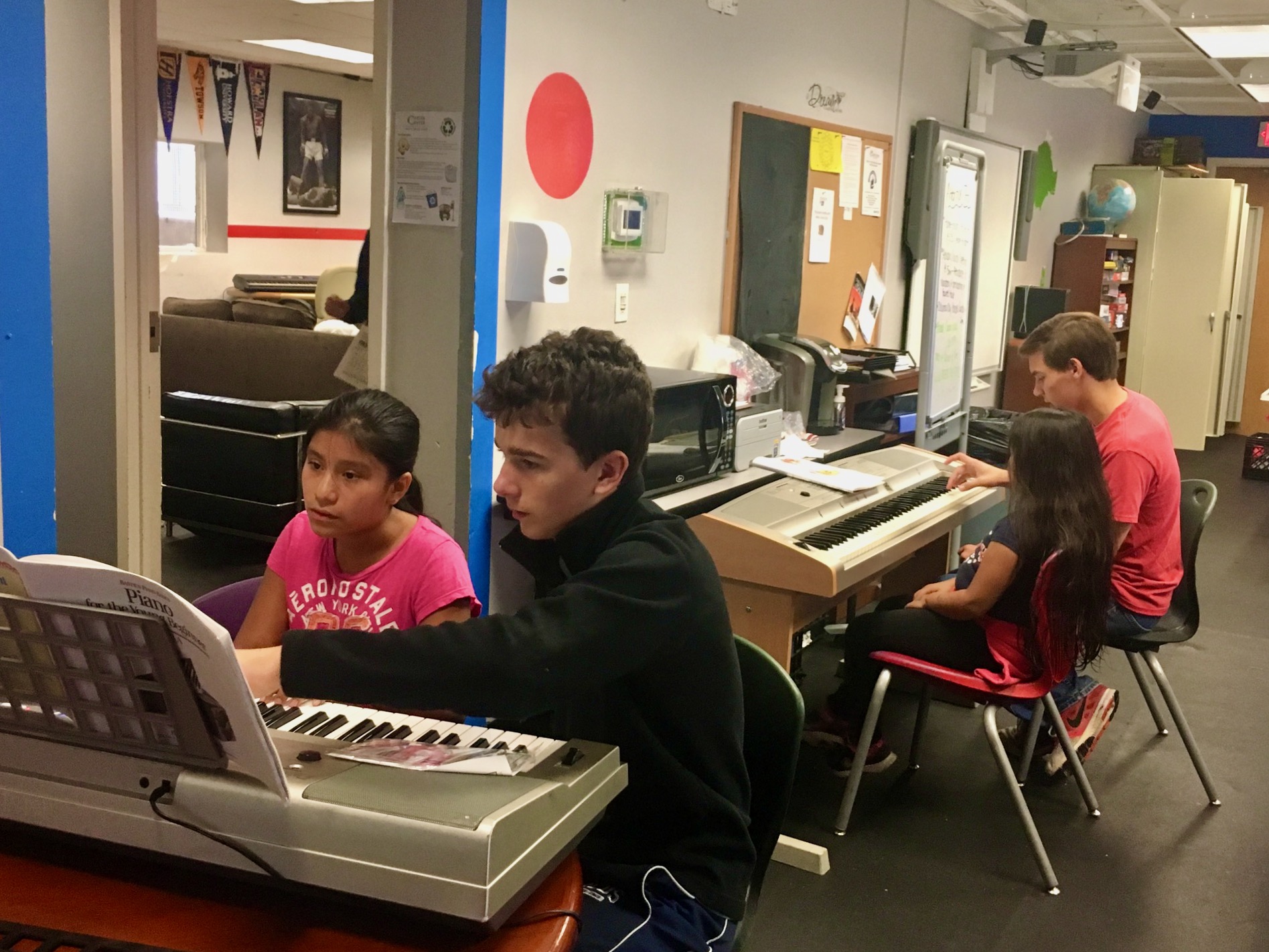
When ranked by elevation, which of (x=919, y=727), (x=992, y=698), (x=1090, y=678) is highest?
(x=992, y=698)

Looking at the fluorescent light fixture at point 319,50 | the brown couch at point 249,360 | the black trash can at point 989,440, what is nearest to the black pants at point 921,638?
the black trash can at point 989,440

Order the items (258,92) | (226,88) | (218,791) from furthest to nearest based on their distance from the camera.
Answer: (258,92), (226,88), (218,791)

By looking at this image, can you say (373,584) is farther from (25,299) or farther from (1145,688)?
(1145,688)

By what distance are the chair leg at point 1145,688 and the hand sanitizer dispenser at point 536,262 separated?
1.80 meters

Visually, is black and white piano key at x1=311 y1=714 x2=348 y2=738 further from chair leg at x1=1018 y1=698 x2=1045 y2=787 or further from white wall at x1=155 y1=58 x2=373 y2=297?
white wall at x1=155 y1=58 x2=373 y2=297

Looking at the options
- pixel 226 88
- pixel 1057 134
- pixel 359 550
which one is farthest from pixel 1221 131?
pixel 359 550

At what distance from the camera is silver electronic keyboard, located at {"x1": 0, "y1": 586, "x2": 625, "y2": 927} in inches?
39.9

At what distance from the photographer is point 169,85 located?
8383 mm

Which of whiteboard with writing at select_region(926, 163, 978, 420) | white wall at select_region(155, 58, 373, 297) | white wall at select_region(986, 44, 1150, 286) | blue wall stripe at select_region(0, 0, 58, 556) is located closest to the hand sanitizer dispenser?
blue wall stripe at select_region(0, 0, 58, 556)

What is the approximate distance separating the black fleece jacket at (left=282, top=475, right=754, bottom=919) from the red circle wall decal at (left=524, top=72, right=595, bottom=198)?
1809mm

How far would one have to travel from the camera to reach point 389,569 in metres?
1.92

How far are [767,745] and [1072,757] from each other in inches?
71.9

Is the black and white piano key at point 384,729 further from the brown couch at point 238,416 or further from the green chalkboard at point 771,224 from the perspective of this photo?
the brown couch at point 238,416

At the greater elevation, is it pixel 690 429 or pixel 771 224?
pixel 771 224
